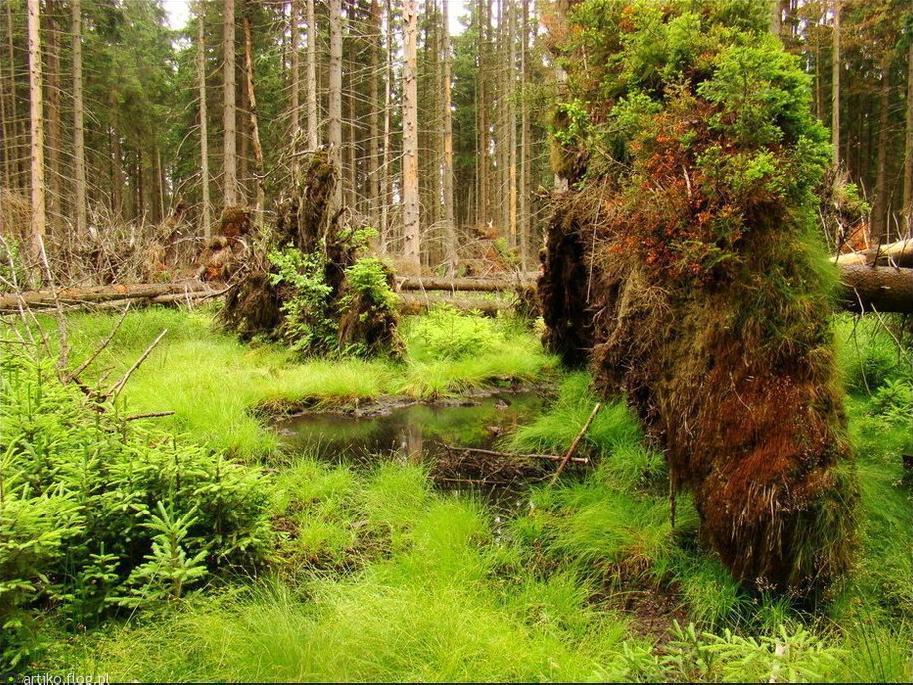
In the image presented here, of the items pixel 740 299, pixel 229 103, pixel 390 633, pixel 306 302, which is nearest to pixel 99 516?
pixel 390 633

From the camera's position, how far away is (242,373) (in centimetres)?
785

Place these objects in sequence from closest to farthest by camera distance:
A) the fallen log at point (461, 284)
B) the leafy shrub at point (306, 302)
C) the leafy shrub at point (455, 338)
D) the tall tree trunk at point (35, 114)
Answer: the leafy shrub at point (306, 302) < the leafy shrub at point (455, 338) < the fallen log at point (461, 284) < the tall tree trunk at point (35, 114)

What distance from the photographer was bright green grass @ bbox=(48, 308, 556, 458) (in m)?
5.93

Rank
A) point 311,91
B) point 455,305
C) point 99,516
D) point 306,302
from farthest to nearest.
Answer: point 311,91
point 455,305
point 306,302
point 99,516

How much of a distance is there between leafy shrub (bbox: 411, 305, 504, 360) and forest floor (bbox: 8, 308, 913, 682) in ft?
9.91

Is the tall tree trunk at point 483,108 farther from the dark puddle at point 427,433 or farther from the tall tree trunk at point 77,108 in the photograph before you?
the dark puddle at point 427,433

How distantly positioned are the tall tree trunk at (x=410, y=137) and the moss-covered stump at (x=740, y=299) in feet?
32.7

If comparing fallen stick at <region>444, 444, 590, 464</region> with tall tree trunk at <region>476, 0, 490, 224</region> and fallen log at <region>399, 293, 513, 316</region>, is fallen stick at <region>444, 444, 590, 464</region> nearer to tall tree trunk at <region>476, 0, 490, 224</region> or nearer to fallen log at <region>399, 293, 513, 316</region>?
fallen log at <region>399, 293, 513, 316</region>

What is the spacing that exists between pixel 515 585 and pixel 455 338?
637 cm

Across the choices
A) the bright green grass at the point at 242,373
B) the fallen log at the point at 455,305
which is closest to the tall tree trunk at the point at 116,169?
the bright green grass at the point at 242,373

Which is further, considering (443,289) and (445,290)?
(445,290)

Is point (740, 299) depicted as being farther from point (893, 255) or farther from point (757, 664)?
point (757, 664)

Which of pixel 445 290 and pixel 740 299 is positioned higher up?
pixel 445 290

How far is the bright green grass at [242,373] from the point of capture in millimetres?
5926
